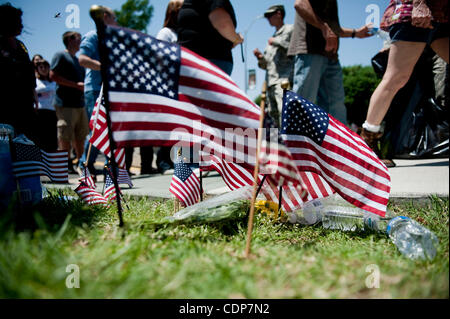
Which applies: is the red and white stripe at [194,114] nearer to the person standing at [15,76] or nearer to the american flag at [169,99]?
the american flag at [169,99]

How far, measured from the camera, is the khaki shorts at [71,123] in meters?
6.37

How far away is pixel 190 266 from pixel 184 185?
57.1 inches

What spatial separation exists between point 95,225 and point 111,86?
103 cm

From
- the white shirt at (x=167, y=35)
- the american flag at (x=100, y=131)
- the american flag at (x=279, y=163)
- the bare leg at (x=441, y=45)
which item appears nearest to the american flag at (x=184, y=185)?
the american flag at (x=100, y=131)

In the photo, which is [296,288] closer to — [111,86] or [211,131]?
[211,131]

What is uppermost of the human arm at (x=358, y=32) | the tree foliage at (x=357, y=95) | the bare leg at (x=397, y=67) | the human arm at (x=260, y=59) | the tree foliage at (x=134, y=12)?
the tree foliage at (x=134, y=12)

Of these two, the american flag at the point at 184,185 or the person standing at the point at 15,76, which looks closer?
the person standing at the point at 15,76

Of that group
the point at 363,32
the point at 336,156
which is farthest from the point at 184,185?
the point at 363,32

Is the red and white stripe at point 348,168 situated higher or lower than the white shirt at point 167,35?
lower

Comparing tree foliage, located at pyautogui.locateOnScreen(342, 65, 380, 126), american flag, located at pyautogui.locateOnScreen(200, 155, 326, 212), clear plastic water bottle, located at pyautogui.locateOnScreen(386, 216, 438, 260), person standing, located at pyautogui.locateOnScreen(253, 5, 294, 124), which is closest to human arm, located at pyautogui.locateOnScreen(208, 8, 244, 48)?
american flag, located at pyautogui.locateOnScreen(200, 155, 326, 212)

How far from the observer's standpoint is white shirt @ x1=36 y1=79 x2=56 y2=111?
7.68 m

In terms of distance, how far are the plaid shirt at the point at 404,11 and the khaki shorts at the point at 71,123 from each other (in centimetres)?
551
